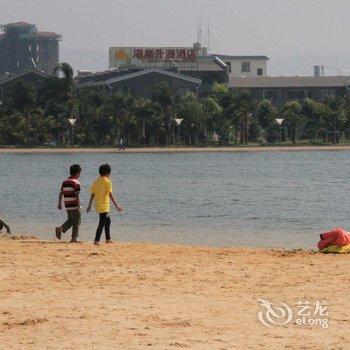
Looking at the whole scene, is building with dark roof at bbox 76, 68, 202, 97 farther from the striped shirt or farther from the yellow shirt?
the yellow shirt

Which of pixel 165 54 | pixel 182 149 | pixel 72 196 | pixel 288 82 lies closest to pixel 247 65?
pixel 288 82

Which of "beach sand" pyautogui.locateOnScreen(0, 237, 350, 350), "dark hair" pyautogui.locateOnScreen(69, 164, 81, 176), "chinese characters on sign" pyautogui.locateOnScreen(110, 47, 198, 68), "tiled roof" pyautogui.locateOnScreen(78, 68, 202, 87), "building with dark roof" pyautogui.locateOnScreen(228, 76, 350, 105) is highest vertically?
"chinese characters on sign" pyautogui.locateOnScreen(110, 47, 198, 68)

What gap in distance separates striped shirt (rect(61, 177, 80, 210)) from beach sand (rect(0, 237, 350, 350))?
130 cm

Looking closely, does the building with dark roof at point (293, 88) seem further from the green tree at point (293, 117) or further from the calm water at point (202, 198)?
the calm water at point (202, 198)

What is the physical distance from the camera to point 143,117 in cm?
11131

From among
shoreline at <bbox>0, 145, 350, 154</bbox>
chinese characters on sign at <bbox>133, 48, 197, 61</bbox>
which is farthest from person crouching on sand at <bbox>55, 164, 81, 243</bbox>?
chinese characters on sign at <bbox>133, 48, 197, 61</bbox>

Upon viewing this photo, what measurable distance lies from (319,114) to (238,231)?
271 feet

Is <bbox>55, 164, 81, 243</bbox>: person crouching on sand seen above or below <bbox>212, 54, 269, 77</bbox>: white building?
below

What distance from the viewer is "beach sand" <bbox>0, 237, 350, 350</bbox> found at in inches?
501

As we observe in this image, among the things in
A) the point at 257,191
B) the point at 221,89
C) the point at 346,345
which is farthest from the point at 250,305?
the point at 221,89

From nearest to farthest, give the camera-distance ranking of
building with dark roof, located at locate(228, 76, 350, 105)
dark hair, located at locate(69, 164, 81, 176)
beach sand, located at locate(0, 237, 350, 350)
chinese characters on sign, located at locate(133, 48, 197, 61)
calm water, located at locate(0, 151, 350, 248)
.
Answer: beach sand, located at locate(0, 237, 350, 350) → dark hair, located at locate(69, 164, 81, 176) → calm water, located at locate(0, 151, 350, 248) → building with dark roof, located at locate(228, 76, 350, 105) → chinese characters on sign, located at locate(133, 48, 197, 61)

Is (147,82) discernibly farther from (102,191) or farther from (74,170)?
(102,191)

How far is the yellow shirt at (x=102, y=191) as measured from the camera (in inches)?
875

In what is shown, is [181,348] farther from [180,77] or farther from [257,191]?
[180,77]
